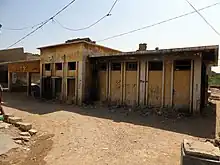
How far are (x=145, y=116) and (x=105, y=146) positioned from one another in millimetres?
5245

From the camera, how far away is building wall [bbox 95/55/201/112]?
454 inches

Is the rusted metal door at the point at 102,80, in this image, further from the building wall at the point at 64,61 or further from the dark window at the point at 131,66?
the dark window at the point at 131,66

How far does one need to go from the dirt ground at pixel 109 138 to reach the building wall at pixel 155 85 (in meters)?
1.51

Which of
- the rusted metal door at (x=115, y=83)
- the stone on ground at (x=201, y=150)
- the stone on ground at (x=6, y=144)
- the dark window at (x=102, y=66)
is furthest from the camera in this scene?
the dark window at (x=102, y=66)

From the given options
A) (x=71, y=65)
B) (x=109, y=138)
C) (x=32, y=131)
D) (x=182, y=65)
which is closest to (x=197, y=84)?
(x=182, y=65)

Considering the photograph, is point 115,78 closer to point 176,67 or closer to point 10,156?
point 176,67

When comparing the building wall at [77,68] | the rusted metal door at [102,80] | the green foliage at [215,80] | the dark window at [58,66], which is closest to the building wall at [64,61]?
the building wall at [77,68]

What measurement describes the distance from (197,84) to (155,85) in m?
2.50

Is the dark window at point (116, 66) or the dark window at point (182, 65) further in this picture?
the dark window at point (116, 66)

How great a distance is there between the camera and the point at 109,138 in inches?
300

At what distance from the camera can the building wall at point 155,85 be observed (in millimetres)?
11539

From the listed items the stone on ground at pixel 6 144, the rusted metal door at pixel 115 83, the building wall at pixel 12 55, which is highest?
the building wall at pixel 12 55

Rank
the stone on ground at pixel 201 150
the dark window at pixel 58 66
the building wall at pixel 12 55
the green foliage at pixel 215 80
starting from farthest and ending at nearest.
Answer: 1. the green foliage at pixel 215 80
2. the building wall at pixel 12 55
3. the dark window at pixel 58 66
4. the stone on ground at pixel 201 150

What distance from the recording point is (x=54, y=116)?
11.6 metres
